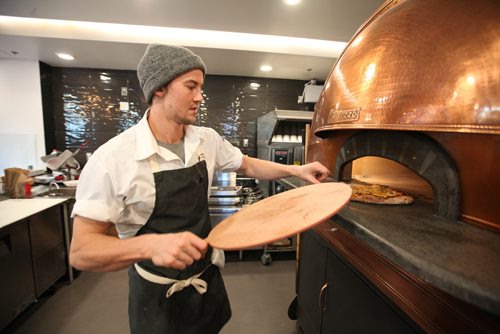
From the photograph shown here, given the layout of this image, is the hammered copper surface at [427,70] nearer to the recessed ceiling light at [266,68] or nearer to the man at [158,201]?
the man at [158,201]

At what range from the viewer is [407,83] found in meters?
0.77

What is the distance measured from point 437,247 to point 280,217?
15.4 inches

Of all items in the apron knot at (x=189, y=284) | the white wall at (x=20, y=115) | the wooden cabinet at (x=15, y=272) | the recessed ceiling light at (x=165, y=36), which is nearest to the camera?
the apron knot at (x=189, y=284)

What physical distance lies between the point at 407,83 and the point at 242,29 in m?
1.89

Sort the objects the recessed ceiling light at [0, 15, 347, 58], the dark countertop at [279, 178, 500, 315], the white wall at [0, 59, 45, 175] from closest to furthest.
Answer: the dark countertop at [279, 178, 500, 315] → the recessed ceiling light at [0, 15, 347, 58] → the white wall at [0, 59, 45, 175]

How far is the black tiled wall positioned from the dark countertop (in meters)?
2.96

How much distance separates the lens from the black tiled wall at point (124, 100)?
327 centimetres

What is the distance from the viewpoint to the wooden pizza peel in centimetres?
56

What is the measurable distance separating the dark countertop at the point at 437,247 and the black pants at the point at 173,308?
2.27ft

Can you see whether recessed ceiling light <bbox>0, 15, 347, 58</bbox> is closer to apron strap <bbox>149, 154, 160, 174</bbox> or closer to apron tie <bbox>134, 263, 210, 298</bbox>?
apron strap <bbox>149, 154, 160, 174</bbox>

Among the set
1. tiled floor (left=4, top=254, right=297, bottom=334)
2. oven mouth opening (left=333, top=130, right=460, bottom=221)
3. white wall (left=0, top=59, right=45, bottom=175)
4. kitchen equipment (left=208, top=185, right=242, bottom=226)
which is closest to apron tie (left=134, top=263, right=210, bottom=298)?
oven mouth opening (left=333, top=130, right=460, bottom=221)

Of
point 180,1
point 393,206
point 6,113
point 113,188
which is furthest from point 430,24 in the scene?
point 6,113

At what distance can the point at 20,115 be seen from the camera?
3123mm

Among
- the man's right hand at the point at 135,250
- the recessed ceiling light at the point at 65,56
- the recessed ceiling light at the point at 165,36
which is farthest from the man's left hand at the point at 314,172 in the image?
the recessed ceiling light at the point at 65,56
